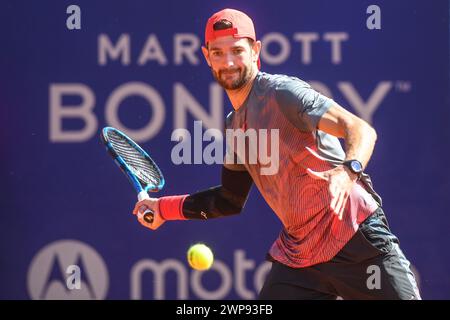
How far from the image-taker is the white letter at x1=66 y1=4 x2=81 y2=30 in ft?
17.5

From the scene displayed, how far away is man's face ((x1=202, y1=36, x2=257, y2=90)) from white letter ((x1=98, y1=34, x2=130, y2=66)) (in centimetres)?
152

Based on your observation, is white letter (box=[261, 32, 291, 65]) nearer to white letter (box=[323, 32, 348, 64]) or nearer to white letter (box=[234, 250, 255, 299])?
white letter (box=[323, 32, 348, 64])

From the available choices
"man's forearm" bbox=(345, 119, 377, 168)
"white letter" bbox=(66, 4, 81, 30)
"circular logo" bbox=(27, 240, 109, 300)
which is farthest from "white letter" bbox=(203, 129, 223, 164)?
"man's forearm" bbox=(345, 119, 377, 168)

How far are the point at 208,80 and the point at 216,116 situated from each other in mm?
228

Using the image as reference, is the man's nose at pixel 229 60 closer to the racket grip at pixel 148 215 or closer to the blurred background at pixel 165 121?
the racket grip at pixel 148 215

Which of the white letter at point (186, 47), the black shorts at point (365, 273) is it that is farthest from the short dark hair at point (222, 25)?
the white letter at point (186, 47)

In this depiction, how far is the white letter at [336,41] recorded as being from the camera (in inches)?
208

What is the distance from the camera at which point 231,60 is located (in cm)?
381

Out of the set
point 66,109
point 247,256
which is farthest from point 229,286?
point 66,109

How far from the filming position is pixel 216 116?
532 centimetres

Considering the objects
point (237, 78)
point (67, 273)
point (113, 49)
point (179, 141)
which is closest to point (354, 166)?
point (237, 78)

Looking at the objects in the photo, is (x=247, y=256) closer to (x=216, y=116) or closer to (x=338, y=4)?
(x=216, y=116)

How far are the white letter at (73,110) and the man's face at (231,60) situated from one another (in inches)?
63.7
